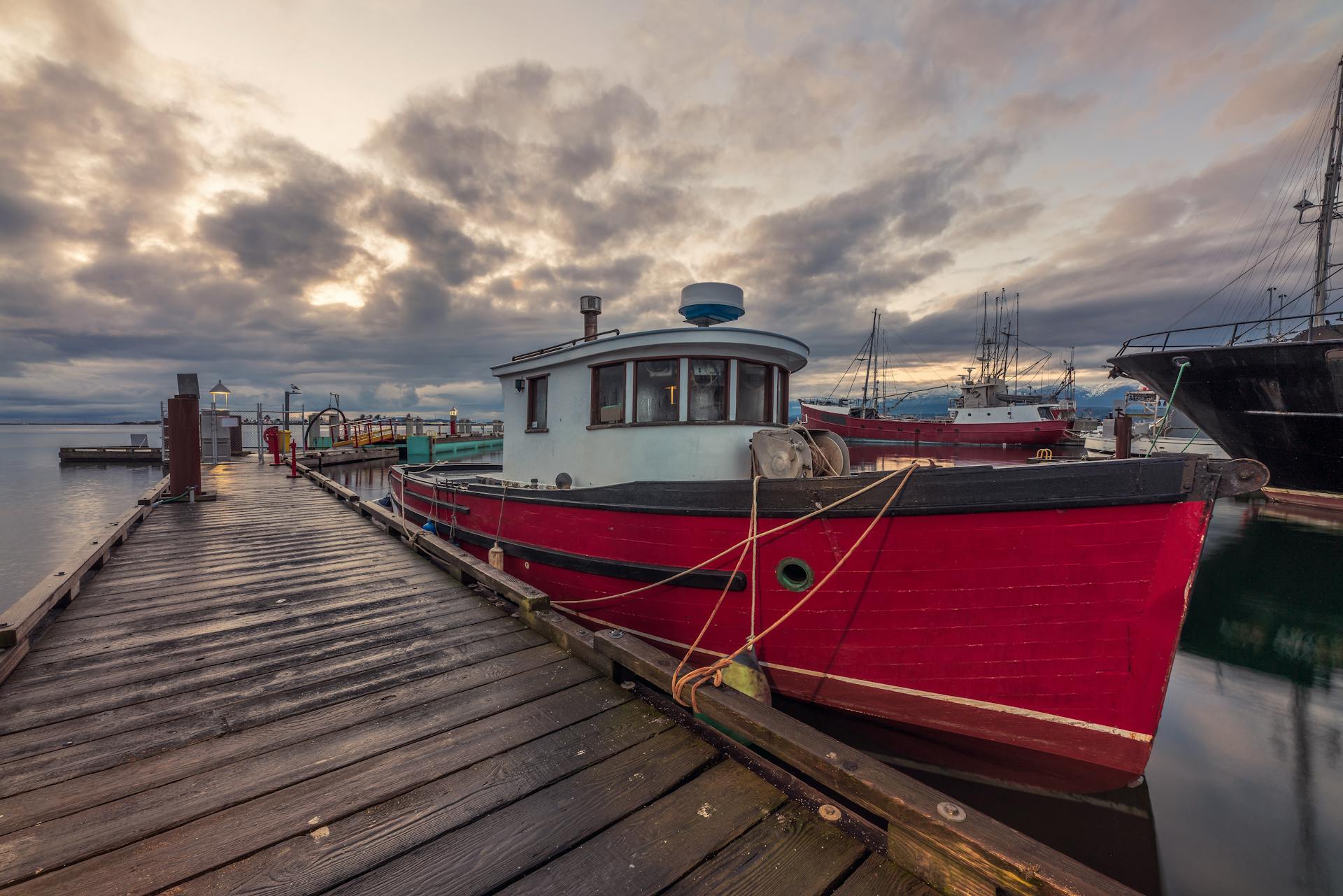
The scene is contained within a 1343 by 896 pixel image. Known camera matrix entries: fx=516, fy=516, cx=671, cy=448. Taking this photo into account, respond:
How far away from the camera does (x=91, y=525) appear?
15578 mm

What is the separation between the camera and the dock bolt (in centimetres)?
179

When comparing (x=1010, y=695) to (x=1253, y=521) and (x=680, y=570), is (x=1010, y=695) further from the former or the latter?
(x=1253, y=521)

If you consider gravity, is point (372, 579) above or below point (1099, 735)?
above

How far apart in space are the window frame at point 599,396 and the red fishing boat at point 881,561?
0.15ft

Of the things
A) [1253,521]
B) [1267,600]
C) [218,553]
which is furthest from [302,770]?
[1253,521]

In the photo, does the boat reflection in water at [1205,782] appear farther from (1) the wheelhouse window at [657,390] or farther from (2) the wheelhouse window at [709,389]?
(1) the wheelhouse window at [657,390]

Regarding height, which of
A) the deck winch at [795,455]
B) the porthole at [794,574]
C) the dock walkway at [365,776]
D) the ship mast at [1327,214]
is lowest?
the dock walkway at [365,776]

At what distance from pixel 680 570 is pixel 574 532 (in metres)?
1.65

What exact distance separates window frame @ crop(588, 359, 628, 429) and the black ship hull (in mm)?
15114

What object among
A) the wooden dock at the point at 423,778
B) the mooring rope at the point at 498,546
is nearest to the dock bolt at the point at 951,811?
the wooden dock at the point at 423,778

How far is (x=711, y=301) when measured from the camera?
23.9 ft

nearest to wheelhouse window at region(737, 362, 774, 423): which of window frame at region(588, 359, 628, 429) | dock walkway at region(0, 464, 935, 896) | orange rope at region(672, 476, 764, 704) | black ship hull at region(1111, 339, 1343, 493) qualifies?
window frame at region(588, 359, 628, 429)

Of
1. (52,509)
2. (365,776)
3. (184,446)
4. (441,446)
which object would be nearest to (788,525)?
(365,776)

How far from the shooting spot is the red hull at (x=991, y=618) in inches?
145
